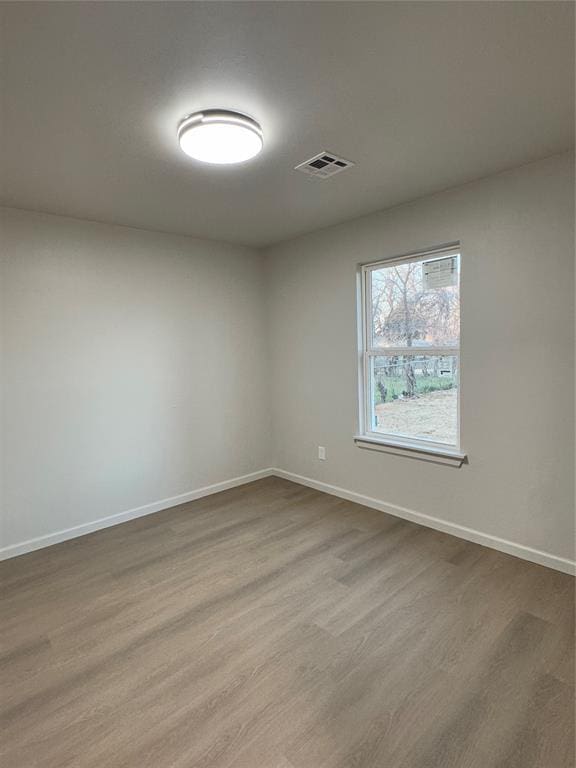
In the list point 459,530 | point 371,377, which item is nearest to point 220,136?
point 371,377

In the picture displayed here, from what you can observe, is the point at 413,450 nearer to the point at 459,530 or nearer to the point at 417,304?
the point at 459,530

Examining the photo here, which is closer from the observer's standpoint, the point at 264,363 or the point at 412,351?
the point at 412,351

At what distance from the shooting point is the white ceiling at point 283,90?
1364 mm

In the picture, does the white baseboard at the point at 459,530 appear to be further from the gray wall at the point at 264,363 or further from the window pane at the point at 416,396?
the window pane at the point at 416,396

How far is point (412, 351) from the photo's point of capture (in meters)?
3.31

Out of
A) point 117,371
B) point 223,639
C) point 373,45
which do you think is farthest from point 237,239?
point 223,639

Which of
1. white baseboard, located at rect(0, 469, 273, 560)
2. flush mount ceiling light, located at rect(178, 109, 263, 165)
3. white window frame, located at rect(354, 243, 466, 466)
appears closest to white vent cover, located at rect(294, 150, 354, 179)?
flush mount ceiling light, located at rect(178, 109, 263, 165)

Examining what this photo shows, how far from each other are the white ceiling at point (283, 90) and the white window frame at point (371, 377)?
611mm

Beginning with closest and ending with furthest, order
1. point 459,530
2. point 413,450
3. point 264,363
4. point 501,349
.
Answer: point 501,349 < point 459,530 < point 413,450 < point 264,363

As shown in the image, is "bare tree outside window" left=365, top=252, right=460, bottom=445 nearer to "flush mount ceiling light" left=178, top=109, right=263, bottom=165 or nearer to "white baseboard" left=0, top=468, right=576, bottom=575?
"white baseboard" left=0, top=468, right=576, bottom=575

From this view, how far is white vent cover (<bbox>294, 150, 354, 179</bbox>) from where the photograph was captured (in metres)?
2.32

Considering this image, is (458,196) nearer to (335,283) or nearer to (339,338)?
(335,283)

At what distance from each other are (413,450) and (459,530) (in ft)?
2.16

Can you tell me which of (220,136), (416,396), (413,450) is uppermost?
(220,136)
